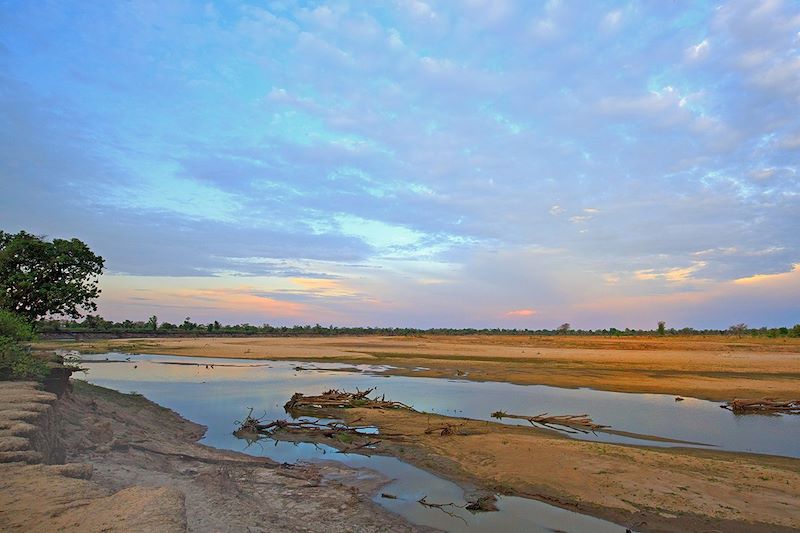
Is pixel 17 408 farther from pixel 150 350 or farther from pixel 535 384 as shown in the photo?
pixel 150 350

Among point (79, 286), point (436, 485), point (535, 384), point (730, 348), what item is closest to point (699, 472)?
point (436, 485)

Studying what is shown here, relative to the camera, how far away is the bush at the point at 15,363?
1597cm

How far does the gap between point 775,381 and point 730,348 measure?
133ft

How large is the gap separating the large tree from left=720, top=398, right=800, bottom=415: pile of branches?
107 ft

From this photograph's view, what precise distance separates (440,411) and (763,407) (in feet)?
54.7

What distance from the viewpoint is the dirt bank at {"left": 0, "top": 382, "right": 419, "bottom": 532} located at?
22.8 feet

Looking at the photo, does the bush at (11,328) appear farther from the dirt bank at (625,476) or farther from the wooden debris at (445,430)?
the wooden debris at (445,430)

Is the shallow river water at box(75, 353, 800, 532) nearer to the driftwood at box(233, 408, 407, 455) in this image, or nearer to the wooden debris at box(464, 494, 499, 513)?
the wooden debris at box(464, 494, 499, 513)

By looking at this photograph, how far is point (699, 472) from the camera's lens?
1349 cm

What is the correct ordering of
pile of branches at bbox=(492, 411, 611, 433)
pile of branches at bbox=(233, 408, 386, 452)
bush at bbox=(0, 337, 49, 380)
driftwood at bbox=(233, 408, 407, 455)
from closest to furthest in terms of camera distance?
1. bush at bbox=(0, 337, 49, 380)
2. driftwood at bbox=(233, 408, 407, 455)
3. pile of branches at bbox=(233, 408, 386, 452)
4. pile of branches at bbox=(492, 411, 611, 433)

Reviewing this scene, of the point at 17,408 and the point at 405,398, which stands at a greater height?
the point at 17,408

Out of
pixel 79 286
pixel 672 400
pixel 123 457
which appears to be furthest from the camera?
pixel 672 400

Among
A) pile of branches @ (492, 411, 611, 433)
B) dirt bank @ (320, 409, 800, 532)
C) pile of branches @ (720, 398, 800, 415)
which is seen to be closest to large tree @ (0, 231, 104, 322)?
dirt bank @ (320, 409, 800, 532)

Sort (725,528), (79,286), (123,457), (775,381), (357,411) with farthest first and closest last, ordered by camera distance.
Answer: (775,381) < (357,411) < (79,286) < (123,457) < (725,528)
